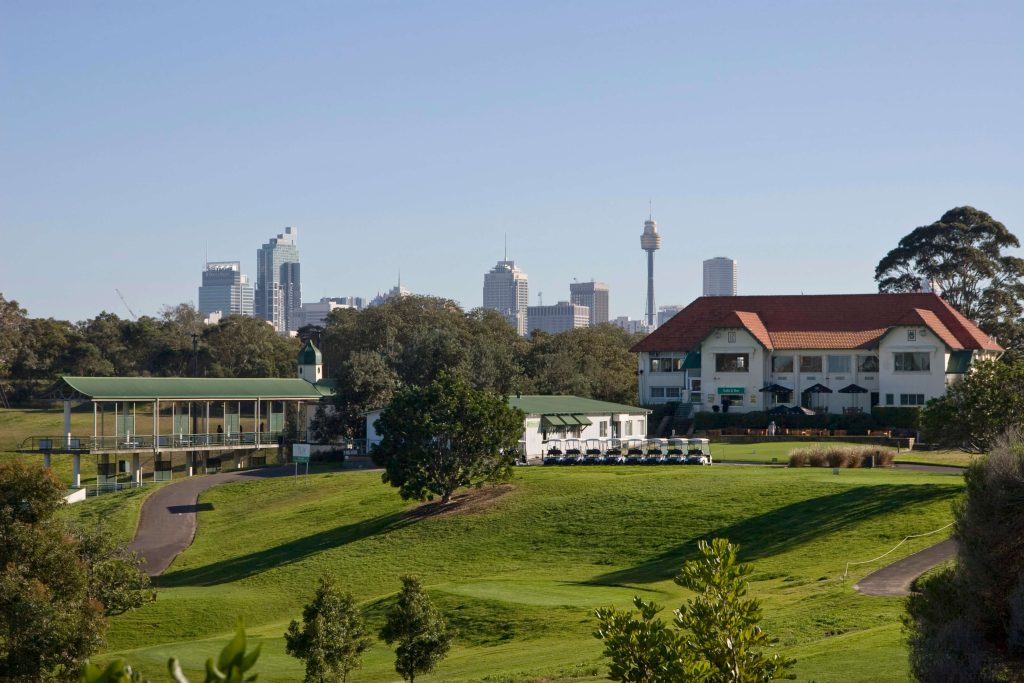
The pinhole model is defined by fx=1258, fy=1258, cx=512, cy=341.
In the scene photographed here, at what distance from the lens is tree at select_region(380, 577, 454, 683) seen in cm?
2786

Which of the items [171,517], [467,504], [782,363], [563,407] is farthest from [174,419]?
[782,363]

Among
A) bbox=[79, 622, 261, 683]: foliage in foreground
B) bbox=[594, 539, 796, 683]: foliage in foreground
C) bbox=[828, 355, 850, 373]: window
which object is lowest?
bbox=[594, 539, 796, 683]: foliage in foreground

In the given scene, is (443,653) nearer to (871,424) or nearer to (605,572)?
(605,572)

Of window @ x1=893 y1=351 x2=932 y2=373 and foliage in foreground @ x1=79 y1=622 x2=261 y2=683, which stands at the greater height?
window @ x1=893 y1=351 x2=932 y2=373

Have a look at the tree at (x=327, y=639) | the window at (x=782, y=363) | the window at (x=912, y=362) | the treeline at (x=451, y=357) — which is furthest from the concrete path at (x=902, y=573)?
the window at (x=782, y=363)

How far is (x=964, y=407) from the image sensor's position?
47.0m

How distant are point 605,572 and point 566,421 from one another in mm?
28303

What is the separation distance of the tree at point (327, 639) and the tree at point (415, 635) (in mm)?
859

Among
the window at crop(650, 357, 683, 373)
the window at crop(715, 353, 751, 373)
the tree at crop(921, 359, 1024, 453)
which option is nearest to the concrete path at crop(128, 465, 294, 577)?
the window at crop(650, 357, 683, 373)

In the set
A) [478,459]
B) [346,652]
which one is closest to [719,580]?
[346,652]

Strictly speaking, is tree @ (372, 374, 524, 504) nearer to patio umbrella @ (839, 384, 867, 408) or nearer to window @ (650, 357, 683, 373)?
patio umbrella @ (839, 384, 867, 408)

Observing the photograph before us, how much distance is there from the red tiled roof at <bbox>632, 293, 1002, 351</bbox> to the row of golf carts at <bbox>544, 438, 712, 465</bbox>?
20.9 m

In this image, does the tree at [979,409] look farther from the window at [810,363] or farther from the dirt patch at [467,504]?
the window at [810,363]

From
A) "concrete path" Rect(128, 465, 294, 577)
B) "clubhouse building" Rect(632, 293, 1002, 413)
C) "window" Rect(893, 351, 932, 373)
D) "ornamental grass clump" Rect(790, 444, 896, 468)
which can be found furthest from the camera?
"clubhouse building" Rect(632, 293, 1002, 413)
